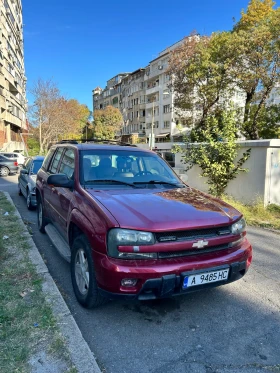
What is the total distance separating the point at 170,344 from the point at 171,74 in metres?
22.9

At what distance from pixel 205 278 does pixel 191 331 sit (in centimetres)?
55

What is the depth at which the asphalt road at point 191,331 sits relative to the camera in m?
2.40

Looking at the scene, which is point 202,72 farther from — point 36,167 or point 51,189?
point 51,189

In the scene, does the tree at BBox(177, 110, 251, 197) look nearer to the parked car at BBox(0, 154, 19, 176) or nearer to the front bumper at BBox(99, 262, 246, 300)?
the front bumper at BBox(99, 262, 246, 300)

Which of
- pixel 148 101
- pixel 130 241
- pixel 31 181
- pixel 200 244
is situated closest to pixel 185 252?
pixel 200 244

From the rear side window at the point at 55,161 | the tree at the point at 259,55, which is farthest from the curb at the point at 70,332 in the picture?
the tree at the point at 259,55

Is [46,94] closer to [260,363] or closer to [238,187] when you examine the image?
[238,187]

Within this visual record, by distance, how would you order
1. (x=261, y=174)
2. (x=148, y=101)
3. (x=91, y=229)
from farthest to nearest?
(x=148, y=101) → (x=261, y=174) → (x=91, y=229)

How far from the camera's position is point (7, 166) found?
742 inches

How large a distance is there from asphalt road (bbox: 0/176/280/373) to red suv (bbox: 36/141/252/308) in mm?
347

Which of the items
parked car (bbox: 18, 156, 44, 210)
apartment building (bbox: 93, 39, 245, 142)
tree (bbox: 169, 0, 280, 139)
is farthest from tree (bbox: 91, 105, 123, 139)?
parked car (bbox: 18, 156, 44, 210)

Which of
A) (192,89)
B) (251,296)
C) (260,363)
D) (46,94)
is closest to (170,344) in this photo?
(260,363)

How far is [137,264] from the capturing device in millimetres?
2584

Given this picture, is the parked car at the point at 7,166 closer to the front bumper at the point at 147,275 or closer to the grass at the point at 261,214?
the grass at the point at 261,214
